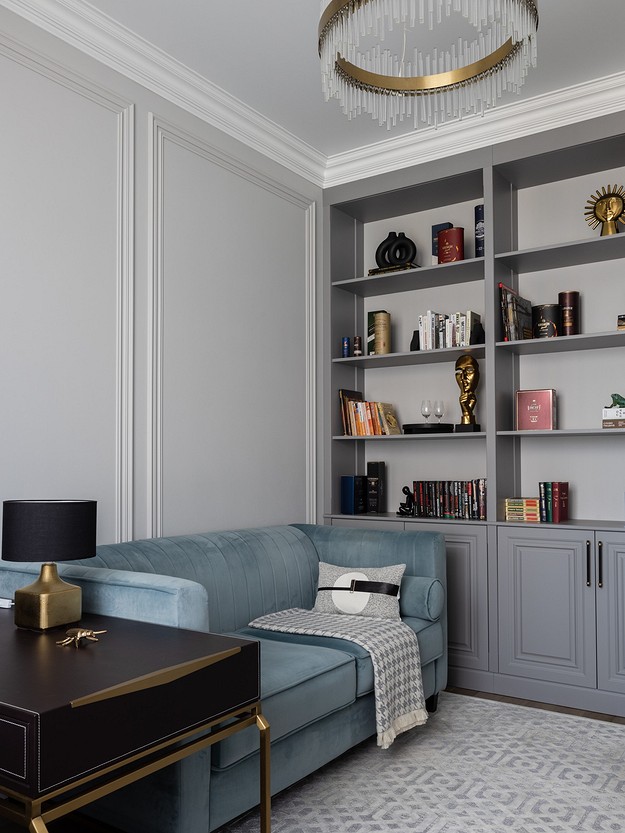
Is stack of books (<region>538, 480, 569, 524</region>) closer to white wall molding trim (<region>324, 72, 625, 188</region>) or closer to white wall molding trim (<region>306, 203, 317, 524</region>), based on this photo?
white wall molding trim (<region>306, 203, 317, 524</region>)

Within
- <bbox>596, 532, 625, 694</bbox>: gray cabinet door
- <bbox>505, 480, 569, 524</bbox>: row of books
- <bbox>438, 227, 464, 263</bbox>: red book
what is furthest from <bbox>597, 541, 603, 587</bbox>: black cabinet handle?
<bbox>438, 227, 464, 263</bbox>: red book

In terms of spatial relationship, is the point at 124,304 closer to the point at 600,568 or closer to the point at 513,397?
the point at 513,397

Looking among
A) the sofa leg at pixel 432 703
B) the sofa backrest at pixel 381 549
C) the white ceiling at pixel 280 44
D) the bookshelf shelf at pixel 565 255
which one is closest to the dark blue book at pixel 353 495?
the sofa backrest at pixel 381 549

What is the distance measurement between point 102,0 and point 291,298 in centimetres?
176

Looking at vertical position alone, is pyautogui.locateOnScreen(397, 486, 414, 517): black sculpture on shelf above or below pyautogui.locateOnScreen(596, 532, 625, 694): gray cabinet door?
above

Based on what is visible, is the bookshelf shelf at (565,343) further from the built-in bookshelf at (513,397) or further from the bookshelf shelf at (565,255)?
the bookshelf shelf at (565,255)

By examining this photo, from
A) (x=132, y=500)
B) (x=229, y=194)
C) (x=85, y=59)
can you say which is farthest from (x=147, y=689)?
(x=229, y=194)

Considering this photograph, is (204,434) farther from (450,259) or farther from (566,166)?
(566,166)

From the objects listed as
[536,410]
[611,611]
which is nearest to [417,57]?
[536,410]

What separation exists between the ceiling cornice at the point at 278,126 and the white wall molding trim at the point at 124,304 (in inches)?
6.9

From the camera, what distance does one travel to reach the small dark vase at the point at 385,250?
4344 mm

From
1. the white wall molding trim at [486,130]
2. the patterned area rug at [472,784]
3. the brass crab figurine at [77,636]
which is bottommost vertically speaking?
the patterned area rug at [472,784]

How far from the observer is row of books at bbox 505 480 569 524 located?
12.1 feet

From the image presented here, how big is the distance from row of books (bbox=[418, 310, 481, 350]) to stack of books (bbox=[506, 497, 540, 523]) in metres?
0.86
